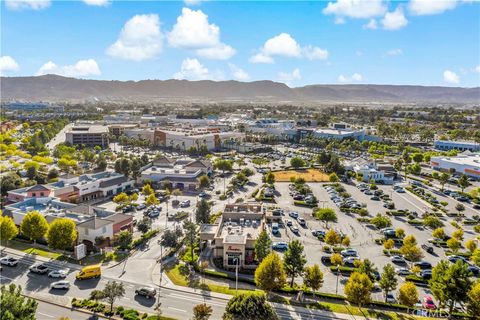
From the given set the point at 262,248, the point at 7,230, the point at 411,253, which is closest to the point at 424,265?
the point at 411,253

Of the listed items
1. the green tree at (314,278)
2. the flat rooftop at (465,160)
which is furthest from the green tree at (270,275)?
the flat rooftop at (465,160)

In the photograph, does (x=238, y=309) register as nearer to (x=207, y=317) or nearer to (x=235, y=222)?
(x=207, y=317)

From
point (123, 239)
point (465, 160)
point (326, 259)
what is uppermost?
point (465, 160)

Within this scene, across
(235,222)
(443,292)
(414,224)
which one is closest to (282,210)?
(235,222)

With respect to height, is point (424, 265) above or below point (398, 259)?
below

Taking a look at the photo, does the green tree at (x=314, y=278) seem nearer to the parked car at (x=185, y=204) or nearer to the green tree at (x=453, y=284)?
the green tree at (x=453, y=284)

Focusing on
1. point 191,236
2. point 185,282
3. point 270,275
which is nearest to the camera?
point 270,275

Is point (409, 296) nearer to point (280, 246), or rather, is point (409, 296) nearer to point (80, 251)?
point (280, 246)
